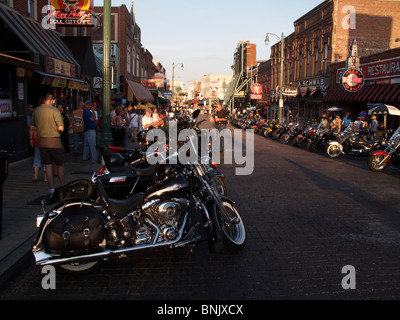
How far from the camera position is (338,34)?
29.9 metres

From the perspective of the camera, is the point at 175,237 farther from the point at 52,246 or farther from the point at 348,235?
the point at 348,235

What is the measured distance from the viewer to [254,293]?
13.0 feet

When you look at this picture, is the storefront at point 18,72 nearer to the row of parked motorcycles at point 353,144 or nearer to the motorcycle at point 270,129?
the row of parked motorcycles at point 353,144

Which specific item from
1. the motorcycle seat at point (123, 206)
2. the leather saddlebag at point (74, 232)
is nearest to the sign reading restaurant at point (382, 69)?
the motorcycle seat at point (123, 206)

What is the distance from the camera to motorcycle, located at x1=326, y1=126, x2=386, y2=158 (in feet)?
45.8

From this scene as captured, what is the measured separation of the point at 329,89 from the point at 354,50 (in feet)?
19.2

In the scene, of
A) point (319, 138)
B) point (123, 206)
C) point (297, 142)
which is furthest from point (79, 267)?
point (297, 142)

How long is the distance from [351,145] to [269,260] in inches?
462

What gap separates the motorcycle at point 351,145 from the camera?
550 inches

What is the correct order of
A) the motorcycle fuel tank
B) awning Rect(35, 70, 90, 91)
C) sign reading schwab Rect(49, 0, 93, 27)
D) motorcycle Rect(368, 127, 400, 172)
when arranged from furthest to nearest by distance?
sign reading schwab Rect(49, 0, 93, 27) → awning Rect(35, 70, 90, 91) → motorcycle Rect(368, 127, 400, 172) → the motorcycle fuel tank

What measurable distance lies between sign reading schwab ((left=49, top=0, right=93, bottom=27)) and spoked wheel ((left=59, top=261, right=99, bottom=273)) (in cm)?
1105

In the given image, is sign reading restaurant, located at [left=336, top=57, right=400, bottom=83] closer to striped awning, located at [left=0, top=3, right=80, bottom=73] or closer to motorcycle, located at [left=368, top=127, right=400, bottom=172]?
motorcycle, located at [left=368, top=127, right=400, bottom=172]

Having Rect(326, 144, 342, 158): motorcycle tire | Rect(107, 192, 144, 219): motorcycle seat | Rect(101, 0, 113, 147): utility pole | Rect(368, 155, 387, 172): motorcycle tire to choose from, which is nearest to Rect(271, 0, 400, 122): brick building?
Rect(326, 144, 342, 158): motorcycle tire
